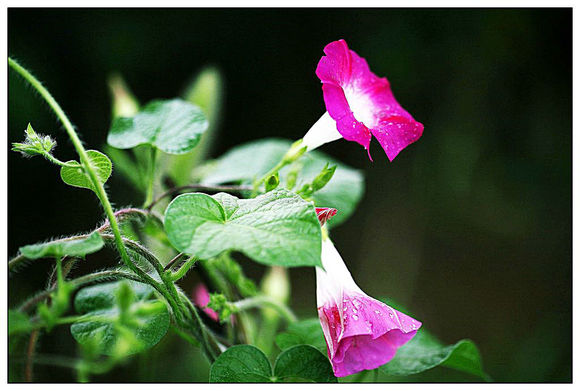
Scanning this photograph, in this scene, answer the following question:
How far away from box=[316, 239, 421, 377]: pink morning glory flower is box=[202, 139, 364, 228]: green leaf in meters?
0.17

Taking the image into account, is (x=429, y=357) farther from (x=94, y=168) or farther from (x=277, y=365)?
(x=94, y=168)

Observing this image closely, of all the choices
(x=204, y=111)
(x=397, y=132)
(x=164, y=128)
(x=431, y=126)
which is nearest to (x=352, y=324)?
(x=397, y=132)

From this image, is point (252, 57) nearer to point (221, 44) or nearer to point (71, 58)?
point (221, 44)

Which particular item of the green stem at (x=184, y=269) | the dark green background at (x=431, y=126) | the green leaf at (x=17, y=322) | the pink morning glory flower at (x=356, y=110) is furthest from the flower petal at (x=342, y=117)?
the dark green background at (x=431, y=126)

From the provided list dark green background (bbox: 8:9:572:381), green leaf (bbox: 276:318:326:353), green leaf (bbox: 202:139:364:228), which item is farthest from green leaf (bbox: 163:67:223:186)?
dark green background (bbox: 8:9:572:381)

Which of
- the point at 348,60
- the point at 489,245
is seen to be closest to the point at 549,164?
the point at 489,245

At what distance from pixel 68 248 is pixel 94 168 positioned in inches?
3.5

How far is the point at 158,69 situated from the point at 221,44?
0.15 meters

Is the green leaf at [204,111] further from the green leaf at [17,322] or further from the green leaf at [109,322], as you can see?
the green leaf at [17,322]

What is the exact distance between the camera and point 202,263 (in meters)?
0.59

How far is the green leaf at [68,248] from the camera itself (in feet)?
1.19

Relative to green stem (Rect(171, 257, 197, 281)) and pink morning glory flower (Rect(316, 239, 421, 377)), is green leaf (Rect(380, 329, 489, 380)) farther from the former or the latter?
green stem (Rect(171, 257, 197, 281))

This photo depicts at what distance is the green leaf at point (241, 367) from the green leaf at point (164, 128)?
20 centimetres
